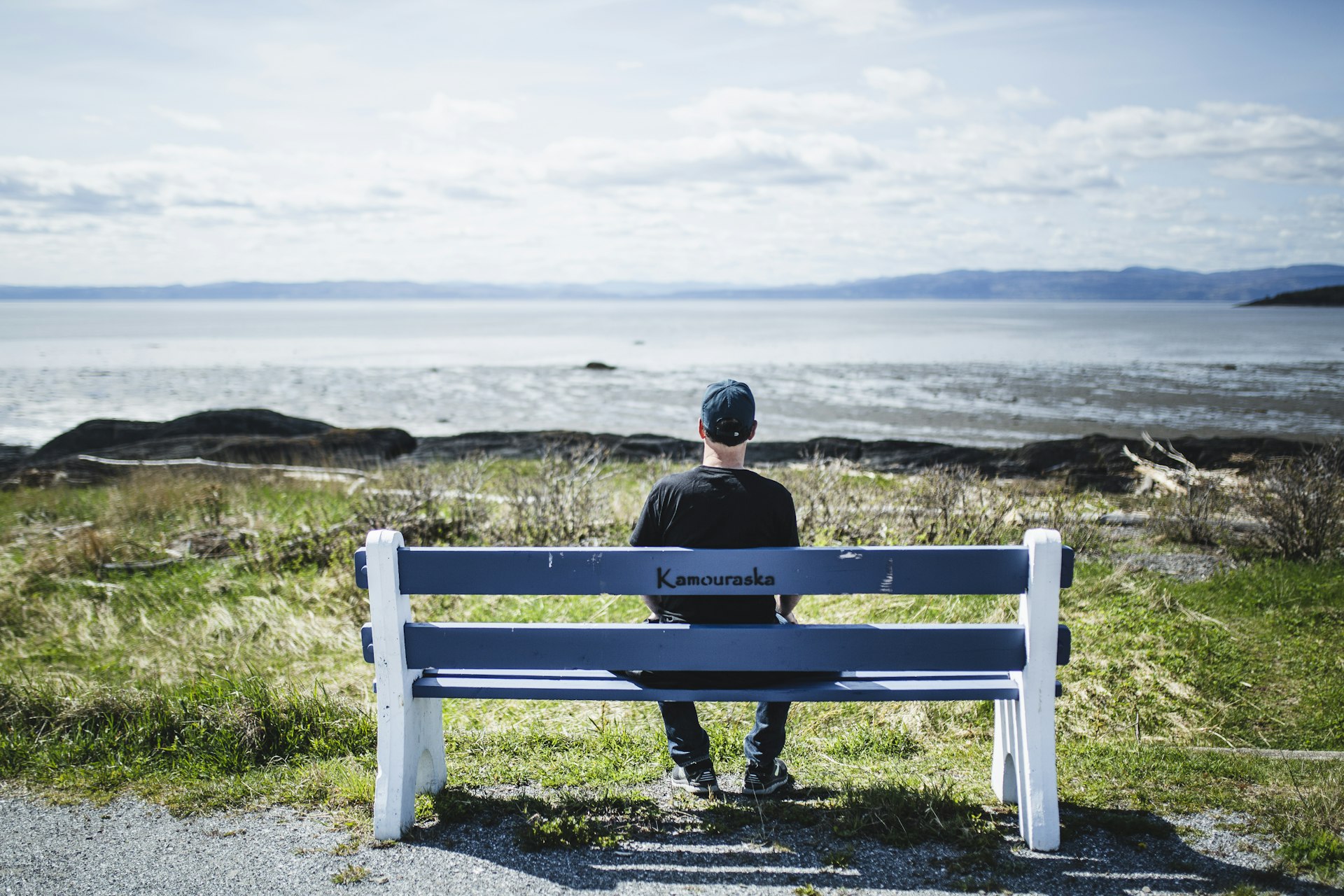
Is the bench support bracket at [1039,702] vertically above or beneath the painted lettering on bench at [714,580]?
beneath

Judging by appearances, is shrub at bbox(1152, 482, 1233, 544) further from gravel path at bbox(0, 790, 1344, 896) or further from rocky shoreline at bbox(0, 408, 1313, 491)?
gravel path at bbox(0, 790, 1344, 896)

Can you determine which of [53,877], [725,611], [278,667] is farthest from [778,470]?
[53,877]

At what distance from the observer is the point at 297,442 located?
19797 mm

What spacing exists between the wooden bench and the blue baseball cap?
582 millimetres

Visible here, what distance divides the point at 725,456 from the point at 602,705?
2.25m

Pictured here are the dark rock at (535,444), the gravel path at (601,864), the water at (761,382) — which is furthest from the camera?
the water at (761,382)

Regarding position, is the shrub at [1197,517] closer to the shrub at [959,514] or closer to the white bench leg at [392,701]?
the shrub at [959,514]

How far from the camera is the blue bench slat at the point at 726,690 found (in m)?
3.60

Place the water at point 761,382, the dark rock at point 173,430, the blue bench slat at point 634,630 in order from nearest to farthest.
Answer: the blue bench slat at point 634,630, the dark rock at point 173,430, the water at point 761,382

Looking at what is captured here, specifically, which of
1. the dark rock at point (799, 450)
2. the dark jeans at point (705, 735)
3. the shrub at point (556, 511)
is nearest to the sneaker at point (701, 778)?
the dark jeans at point (705, 735)

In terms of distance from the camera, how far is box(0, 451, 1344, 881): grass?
389 cm

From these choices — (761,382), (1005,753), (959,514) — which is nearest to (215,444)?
(959,514)

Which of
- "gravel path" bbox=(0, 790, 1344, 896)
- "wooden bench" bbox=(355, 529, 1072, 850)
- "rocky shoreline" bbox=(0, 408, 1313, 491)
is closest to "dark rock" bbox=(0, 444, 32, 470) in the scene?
"rocky shoreline" bbox=(0, 408, 1313, 491)

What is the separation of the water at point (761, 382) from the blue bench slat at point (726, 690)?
20214 millimetres
